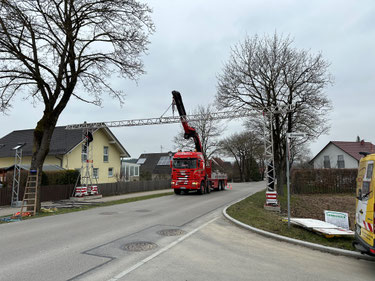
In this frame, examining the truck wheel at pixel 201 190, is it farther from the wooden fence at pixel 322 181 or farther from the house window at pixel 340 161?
the house window at pixel 340 161

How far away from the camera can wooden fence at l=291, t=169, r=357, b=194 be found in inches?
958

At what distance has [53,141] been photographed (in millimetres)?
28031

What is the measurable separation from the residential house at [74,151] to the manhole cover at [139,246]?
18434 millimetres

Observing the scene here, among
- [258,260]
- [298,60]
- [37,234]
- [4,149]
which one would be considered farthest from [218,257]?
[4,149]

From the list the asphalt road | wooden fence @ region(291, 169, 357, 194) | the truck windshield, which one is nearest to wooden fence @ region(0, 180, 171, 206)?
the truck windshield

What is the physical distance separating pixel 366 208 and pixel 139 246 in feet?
16.0

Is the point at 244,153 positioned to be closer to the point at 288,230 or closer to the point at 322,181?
the point at 322,181

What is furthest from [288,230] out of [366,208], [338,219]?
[366,208]

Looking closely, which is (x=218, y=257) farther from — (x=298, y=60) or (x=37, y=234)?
(x=298, y=60)

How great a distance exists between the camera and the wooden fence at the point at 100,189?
16.2 m

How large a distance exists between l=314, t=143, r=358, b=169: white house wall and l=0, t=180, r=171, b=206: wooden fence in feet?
78.9

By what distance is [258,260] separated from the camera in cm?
561

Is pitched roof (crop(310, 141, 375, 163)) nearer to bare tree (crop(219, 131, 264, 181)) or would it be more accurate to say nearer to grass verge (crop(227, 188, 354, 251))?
bare tree (crop(219, 131, 264, 181))

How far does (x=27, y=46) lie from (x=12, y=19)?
174cm
